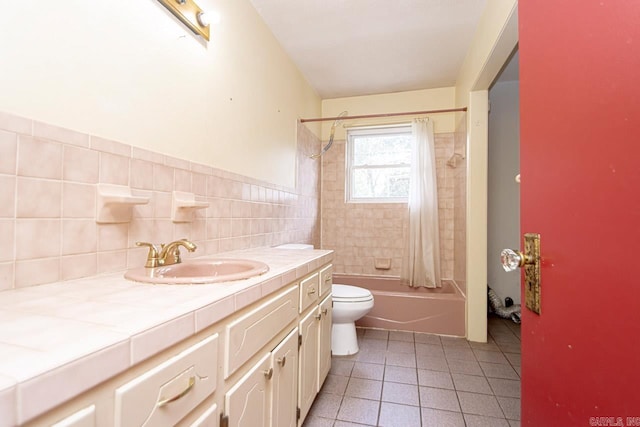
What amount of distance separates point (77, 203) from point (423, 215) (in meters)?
2.75

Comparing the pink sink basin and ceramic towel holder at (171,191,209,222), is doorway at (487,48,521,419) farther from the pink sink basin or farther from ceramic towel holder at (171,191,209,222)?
ceramic towel holder at (171,191,209,222)

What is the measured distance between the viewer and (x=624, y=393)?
427 mm

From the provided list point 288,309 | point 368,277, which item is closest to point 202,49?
point 288,309

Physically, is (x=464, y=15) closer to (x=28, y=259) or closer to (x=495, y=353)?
(x=495, y=353)

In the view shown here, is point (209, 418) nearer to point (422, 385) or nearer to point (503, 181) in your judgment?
point (422, 385)

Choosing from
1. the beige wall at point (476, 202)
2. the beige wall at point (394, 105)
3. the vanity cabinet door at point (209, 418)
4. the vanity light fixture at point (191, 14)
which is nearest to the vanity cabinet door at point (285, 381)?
the vanity cabinet door at point (209, 418)

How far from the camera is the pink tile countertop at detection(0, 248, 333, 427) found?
35 cm

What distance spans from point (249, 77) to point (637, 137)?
1.91 m

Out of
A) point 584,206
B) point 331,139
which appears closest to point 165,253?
point 584,206

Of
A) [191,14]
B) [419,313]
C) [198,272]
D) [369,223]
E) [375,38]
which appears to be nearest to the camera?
[198,272]

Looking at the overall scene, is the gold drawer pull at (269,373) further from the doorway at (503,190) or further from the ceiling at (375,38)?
the doorway at (503,190)

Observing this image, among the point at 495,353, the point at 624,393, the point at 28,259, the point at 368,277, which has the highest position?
the point at 28,259

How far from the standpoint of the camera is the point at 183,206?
4.11ft

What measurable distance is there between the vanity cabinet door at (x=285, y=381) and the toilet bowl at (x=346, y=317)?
3.12 ft
